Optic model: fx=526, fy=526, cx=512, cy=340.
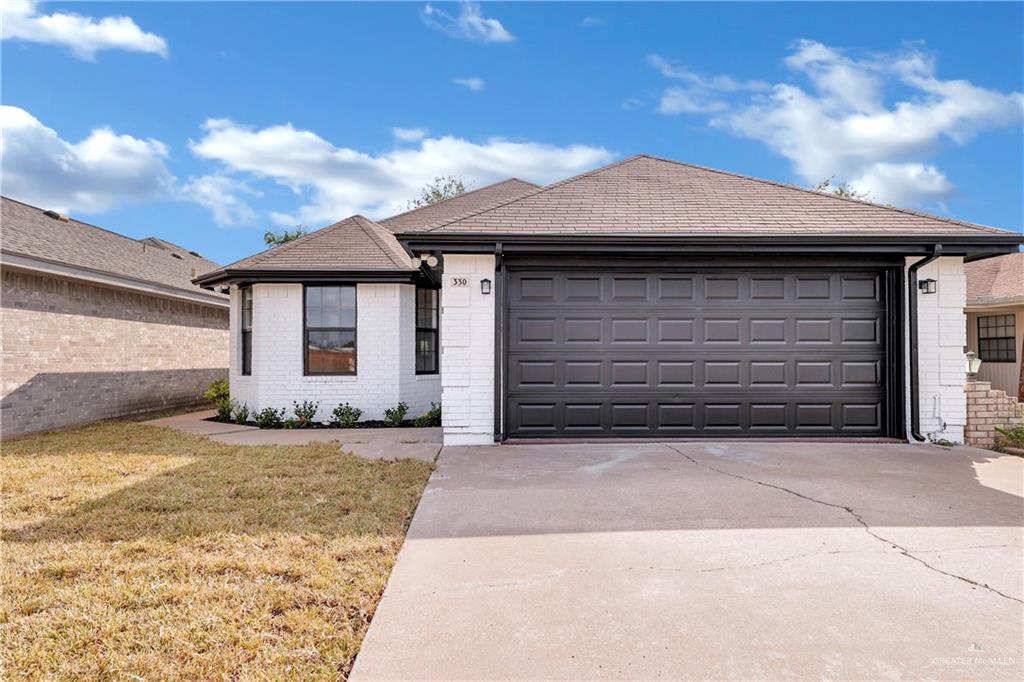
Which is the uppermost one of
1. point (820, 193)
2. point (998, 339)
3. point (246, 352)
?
point (820, 193)

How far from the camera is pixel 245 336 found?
10.8m

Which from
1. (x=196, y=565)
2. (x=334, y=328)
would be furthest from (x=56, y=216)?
(x=196, y=565)

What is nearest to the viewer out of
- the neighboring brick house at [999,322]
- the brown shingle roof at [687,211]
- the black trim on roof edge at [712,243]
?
the black trim on roof edge at [712,243]

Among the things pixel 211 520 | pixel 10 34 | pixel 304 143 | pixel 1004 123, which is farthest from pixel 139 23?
pixel 1004 123

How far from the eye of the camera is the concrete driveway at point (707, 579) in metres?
2.32

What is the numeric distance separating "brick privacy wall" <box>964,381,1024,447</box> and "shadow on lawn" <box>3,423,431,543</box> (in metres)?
7.67

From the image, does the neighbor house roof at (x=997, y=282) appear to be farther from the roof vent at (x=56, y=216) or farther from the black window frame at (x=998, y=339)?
the roof vent at (x=56, y=216)

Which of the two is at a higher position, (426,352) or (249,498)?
(426,352)

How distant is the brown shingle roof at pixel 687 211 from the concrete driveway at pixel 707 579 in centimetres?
341

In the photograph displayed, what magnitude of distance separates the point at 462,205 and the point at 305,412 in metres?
6.46

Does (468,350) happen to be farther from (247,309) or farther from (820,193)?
(820,193)

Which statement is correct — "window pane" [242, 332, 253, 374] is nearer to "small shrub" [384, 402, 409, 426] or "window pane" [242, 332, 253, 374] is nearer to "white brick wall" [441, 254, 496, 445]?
"small shrub" [384, 402, 409, 426]

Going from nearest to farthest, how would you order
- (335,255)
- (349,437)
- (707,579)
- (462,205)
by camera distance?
1. (707,579)
2. (349,437)
3. (335,255)
4. (462,205)

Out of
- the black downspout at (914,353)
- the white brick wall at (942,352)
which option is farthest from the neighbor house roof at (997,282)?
the black downspout at (914,353)
